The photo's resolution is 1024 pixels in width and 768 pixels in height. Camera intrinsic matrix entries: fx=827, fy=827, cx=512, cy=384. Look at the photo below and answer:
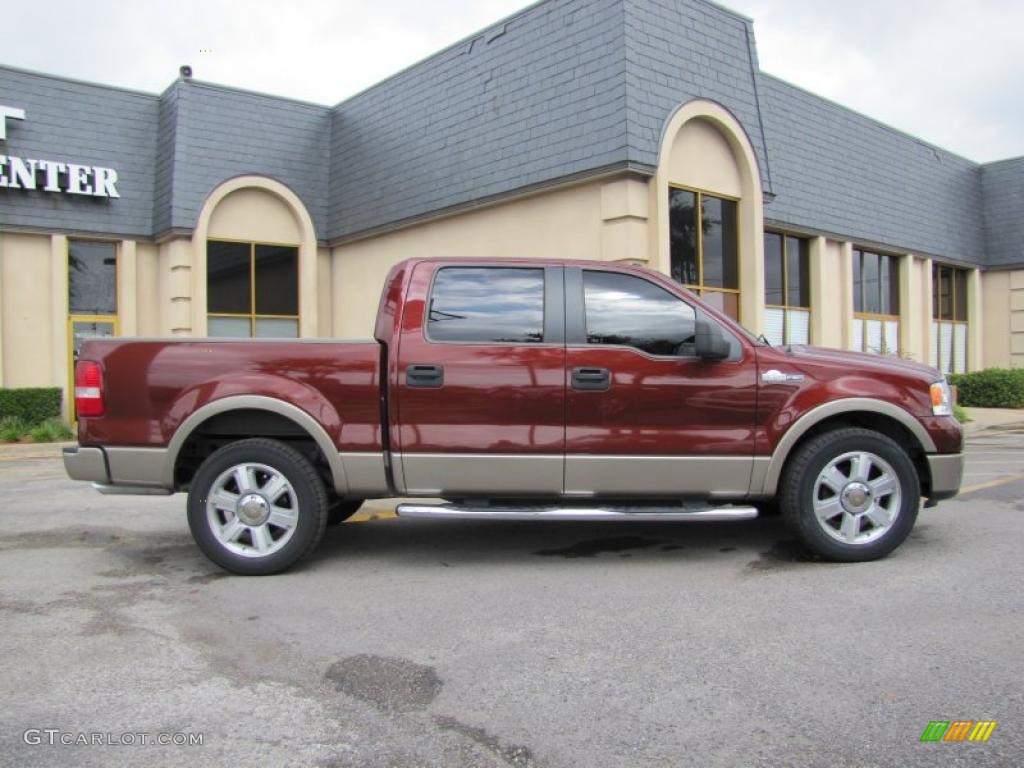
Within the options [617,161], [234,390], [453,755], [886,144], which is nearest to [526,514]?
[234,390]

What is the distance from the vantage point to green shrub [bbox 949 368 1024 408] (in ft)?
68.6

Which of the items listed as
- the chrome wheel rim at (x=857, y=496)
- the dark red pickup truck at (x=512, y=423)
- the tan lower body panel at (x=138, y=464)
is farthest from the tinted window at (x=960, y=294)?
the tan lower body panel at (x=138, y=464)

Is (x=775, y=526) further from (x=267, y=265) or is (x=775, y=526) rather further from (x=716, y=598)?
(x=267, y=265)

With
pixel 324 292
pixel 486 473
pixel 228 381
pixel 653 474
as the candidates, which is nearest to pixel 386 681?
pixel 486 473

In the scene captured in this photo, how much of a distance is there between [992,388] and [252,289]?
1834 centimetres

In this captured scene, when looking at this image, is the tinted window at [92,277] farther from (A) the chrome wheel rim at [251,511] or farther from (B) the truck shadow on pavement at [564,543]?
(A) the chrome wheel rim at [251,511]

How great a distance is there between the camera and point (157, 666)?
3734 millimetres

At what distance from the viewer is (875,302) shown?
20.5 meters

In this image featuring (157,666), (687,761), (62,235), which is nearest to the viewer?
(687,761)

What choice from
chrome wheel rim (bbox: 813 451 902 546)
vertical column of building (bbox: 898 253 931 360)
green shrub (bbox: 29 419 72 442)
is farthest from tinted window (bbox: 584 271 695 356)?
vertical column of building (bbox: 898 253 931 360)

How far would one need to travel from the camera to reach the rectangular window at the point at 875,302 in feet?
65.2

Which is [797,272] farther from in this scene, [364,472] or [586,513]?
[364,472]

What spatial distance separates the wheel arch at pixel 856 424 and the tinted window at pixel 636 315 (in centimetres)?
85

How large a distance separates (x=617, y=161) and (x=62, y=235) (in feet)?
37.3
